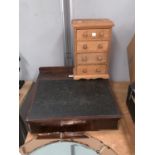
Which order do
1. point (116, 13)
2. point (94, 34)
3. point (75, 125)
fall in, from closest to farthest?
point (75, 125) → point (94, 34) → point (116, 13)

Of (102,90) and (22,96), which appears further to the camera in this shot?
(22,96)

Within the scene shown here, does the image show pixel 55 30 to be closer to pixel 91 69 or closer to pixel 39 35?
pixel 39 35

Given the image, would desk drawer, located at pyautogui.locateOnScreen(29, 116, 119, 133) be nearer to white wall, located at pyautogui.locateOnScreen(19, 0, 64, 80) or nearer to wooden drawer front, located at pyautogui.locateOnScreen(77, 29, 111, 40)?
wooden drawer front, located at pyautogui.locateOnScreen(77, 29, 111, 40)

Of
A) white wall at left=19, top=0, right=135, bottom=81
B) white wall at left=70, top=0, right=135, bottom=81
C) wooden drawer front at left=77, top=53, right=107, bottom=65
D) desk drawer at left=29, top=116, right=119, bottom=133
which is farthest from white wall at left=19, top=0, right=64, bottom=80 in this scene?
desk drawer at left=29, top=116, right=119, bottom=133

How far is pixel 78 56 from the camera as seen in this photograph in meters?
1.13

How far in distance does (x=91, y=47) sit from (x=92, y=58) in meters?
0.06

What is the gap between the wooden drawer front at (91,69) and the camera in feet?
3.80

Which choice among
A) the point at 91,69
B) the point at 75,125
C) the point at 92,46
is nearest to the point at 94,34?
the point at 92,46

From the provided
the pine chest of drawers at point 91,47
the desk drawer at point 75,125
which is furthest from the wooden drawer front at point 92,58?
the desk drawer at point 75,125

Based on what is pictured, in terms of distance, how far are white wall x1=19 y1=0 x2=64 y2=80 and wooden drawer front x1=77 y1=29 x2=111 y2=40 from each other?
25 centimetres

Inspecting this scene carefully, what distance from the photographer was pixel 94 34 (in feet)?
3.52
